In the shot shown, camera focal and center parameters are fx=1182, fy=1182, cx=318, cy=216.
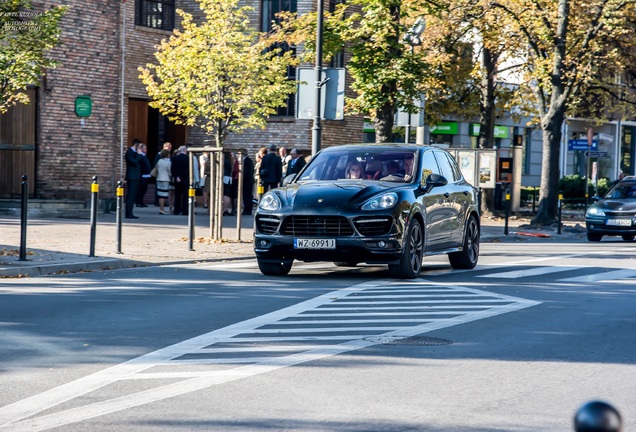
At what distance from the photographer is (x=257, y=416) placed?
20.3ft

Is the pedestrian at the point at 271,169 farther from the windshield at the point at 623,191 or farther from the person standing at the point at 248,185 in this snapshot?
the windshield at the point at 623,191

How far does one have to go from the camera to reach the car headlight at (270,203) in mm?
14727

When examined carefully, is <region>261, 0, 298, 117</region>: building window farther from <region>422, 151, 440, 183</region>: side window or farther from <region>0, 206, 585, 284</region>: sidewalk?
<region>422, 151, 440, 183</region>: side window

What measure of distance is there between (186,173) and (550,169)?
10.2 meters

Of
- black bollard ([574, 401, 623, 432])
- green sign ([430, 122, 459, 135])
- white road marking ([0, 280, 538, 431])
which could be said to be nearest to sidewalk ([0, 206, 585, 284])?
white road marking ([0, 280, 538, 431])

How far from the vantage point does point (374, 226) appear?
47.2ft

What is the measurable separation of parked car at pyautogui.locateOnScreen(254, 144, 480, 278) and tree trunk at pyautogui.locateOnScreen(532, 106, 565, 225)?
1644 centimetres

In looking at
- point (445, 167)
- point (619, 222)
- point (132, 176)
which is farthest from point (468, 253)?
point (132, 176)

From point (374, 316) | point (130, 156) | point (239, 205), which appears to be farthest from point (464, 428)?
point (130, 156)

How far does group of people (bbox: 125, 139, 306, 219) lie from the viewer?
28.1 m

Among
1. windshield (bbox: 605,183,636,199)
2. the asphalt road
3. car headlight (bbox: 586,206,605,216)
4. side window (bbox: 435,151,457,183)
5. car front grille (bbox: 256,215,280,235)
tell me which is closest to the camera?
the asphalt road

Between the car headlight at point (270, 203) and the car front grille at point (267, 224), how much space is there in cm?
11

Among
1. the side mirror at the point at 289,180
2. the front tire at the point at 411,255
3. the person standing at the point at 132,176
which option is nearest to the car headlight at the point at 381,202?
the front tire at the point at 411,255

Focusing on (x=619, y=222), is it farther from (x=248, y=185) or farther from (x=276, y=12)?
(x=276, y=12)
